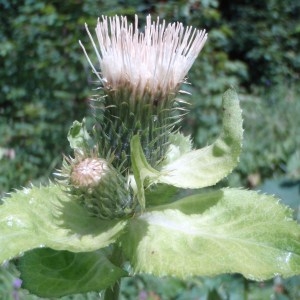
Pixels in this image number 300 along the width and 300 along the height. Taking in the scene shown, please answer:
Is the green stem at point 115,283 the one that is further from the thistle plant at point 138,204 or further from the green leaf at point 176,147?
the green leaf at point 176,147

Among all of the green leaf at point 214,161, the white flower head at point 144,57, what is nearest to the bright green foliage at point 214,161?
the green leaf at point 214,161

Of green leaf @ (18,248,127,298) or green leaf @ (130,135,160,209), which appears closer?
green leaf @ (130,135,160,209)

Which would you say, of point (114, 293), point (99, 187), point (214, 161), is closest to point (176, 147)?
point (214, 161)

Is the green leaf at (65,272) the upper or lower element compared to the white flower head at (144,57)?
lower

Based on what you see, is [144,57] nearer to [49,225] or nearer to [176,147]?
[176,147]

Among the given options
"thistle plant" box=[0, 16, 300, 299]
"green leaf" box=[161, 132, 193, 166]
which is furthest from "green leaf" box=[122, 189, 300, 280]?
"green leaf" box=[161, 132, 193, 166]

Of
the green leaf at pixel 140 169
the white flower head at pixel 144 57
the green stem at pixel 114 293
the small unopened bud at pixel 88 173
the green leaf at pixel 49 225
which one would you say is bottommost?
the green stem at pixel 114 293

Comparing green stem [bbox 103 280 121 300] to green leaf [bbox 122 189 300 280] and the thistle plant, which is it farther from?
green leaf [bbox 122 189 300 280]

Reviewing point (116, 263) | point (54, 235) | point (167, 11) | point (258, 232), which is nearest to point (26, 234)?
point (54, 235)
